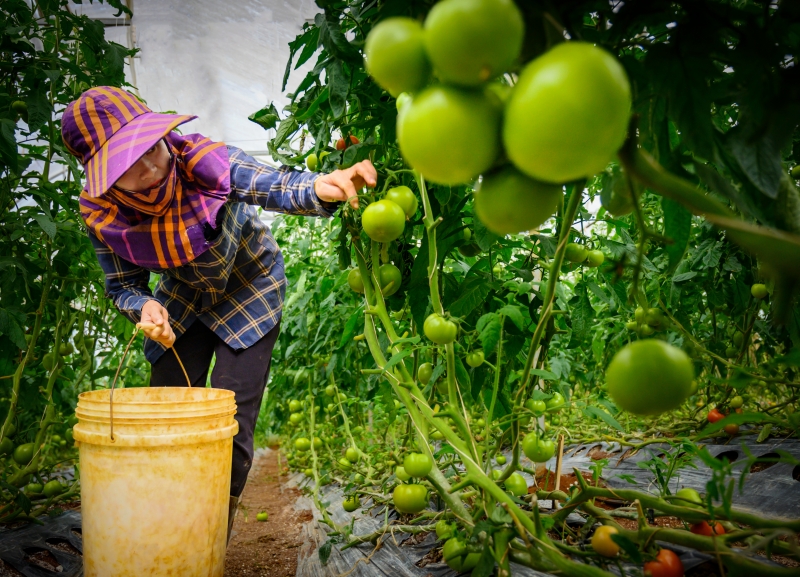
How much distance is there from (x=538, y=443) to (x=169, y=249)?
1.03m

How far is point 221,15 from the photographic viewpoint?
133 inches

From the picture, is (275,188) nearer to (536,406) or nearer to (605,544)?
(536,406)

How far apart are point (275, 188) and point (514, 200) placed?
1.04 metres

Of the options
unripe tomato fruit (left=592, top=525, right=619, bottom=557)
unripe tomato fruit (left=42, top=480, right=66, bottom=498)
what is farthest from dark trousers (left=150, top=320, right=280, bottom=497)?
unripe tomato fruit (left=592, top=525, right=619, bottom=557)

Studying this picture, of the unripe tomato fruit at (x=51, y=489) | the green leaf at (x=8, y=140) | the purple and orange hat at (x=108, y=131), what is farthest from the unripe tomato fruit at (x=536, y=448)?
the unripe tomato fruit at (x=51, y=489)

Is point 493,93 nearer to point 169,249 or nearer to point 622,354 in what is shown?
point 622,354

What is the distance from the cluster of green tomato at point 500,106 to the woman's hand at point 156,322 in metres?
1.14

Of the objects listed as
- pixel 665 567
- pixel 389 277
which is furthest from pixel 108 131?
pixel 665 567

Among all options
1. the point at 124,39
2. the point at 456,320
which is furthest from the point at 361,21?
the point at 124,39

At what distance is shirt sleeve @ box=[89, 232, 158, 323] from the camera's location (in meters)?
1.50

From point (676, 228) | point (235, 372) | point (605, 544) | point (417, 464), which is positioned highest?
point (676, 228)

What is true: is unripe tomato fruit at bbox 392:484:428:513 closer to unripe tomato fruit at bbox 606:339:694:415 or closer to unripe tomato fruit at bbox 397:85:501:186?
unripe tomato fruit at bbox 606:339:694:415

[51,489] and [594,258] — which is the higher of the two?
[594,258]

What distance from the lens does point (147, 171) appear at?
1307 millimetres
